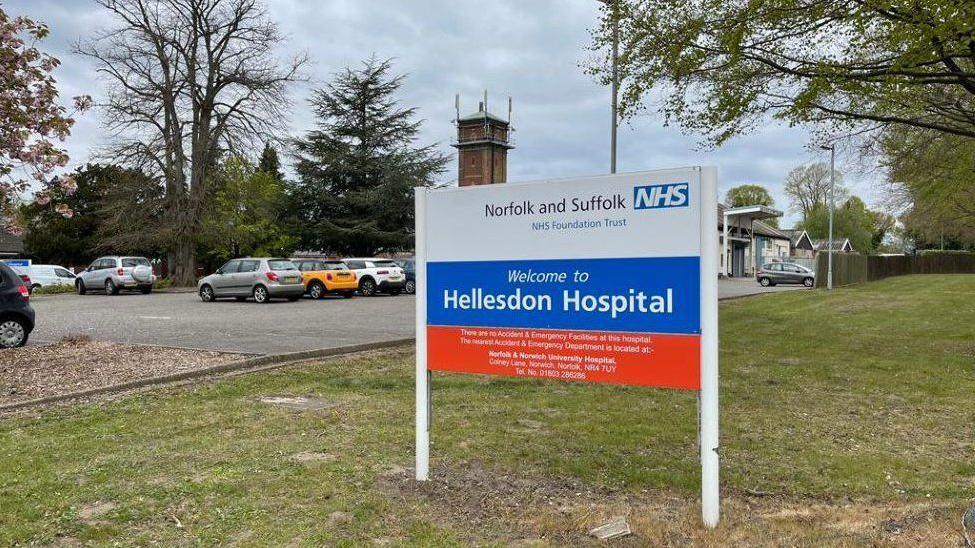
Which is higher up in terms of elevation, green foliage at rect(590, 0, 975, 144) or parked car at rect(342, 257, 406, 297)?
green foliage at rect(590, 0, 975, 144)

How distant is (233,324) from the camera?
50.6 ft

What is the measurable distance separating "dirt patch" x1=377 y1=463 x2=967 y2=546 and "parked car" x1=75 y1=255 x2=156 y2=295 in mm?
29030

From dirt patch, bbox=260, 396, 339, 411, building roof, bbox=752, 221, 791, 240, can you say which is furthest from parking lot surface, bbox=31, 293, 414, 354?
building roof, bbox=752, 221, 791, 240

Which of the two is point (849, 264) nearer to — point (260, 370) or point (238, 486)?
point (260, 370)

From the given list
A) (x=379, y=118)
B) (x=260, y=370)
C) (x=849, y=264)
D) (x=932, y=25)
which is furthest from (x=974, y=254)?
(x=260, y=370)

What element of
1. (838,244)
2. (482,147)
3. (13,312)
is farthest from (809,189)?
(13,312)

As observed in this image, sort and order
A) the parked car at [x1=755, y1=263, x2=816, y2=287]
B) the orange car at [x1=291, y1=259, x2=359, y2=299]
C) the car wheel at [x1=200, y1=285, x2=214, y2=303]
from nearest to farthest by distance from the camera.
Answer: the car wheel at [x1=200, y1=285, x2=214, y2=303]
the orange car at [x1=291, y1=259, x2=359, y2=299]
the parked car at [x1=755, y1=263, x2=816, y2=287]

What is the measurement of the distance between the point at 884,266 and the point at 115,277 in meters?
51.4

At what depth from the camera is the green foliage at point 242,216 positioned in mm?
37656

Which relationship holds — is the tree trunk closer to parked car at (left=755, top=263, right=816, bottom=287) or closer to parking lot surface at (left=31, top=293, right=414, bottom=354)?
parking lot surface at (left=31, top=293, right=414, bottom=354)

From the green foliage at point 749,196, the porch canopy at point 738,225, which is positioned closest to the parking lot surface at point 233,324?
the porch canopy at point 738,225

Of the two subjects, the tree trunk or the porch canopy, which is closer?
the tree trunk

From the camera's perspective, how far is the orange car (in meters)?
26.5

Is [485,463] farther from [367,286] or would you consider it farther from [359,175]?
[359,175]
